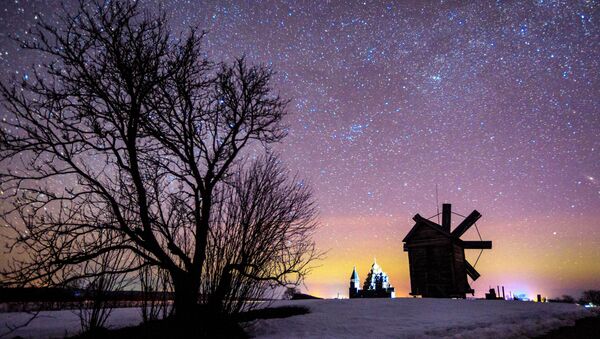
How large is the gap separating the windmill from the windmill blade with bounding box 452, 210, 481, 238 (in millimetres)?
1140

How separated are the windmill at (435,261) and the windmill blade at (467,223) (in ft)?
3.74

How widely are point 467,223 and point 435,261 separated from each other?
15.6ft

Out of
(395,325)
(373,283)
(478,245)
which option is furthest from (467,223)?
(373,283)

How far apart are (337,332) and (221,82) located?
645 cm

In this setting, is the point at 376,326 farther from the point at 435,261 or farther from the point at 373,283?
the point at 373,283

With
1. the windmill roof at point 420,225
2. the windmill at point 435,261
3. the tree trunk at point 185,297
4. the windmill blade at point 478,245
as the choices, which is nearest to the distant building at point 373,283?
the windmill at point 435,261

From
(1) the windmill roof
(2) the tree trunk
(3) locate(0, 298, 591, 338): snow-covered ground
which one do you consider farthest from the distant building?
(2) the tree trunk

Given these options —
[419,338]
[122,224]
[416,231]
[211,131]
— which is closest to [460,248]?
[416,231]

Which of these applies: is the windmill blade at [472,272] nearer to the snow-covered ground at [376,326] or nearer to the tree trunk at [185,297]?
the snow-covered ground at [376,326]

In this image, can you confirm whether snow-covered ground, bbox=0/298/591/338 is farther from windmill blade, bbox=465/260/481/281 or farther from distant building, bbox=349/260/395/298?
windmill blade, bbox=465/260/481/281

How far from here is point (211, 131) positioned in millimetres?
8766

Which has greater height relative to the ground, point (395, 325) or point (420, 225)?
point (420, 225)

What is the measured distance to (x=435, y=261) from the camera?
64.4 ft

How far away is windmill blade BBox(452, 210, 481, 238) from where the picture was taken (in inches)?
875
